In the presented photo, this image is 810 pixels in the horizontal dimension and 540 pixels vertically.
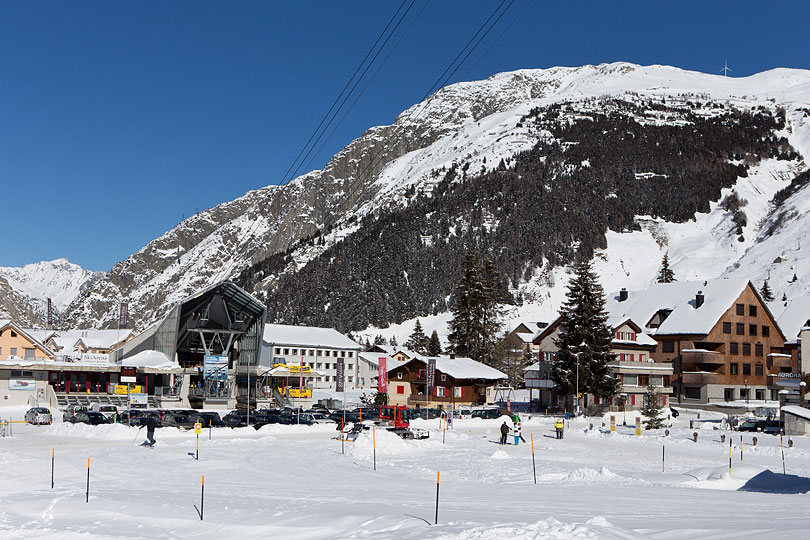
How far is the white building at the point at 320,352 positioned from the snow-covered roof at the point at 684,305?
39.3 meters

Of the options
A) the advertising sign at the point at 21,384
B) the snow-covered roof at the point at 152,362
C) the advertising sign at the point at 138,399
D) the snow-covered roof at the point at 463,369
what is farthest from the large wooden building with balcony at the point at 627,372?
the advertising sign at the point at 21,384

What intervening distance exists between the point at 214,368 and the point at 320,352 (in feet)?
135

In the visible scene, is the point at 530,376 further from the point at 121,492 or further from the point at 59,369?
the point at 121,492

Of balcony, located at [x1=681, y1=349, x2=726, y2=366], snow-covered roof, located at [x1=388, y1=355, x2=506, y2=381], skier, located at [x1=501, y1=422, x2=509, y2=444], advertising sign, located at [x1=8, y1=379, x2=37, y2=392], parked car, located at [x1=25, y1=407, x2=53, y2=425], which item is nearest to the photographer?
skier, located at [x1=501, y1=422, x2=509, y2=444]

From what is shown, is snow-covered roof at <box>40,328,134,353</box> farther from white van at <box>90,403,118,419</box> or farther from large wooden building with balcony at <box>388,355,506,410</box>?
white van at <box>90,403,118,419</box>

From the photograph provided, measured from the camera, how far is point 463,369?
284ft

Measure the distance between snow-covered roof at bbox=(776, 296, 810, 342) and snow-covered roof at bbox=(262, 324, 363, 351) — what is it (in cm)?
6078

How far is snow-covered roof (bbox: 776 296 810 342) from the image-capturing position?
350 ft

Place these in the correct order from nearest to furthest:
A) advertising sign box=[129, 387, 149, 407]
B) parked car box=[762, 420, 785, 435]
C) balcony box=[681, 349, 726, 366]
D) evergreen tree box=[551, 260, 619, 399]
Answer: parked car box=[762, 420, 785, 435] < advertising sign box=[129, 387, 149, 407] < evergreen tree box=[551, 260, 619, 399] < balcony box=[681, 349, 726, 366]

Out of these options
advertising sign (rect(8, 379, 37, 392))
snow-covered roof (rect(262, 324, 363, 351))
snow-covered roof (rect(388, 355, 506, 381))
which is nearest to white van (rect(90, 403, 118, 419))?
advertising sign (rect(8, 379, 37, 392))

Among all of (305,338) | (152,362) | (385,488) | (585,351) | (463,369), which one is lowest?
(385,488)

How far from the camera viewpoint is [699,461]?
40.5 meters

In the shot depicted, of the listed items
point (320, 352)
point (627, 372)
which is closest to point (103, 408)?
point (627, 372)

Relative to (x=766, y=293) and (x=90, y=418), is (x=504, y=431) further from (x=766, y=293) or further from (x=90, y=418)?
(x=766, y=293)
